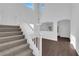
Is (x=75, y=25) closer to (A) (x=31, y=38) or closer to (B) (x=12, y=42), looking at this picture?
(A) (x=31, y=38)

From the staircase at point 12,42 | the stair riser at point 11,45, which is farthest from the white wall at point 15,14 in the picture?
the stair riser at point 11,45

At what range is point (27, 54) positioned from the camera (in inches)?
55.4

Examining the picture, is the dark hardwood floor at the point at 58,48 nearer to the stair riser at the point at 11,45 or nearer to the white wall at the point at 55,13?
the white wall at the point at 55,13

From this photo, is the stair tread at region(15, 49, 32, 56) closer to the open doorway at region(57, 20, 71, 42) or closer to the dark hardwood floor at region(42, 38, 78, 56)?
the dark hardwood floor at region(42, 38, 78, 56)

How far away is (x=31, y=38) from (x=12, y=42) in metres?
0.23

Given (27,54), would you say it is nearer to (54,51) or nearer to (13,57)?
(13,57)

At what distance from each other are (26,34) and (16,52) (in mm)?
242

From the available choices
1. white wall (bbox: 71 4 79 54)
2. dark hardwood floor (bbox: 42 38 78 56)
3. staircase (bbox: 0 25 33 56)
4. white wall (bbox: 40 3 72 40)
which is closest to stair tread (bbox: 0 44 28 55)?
staircase (bbox: 0 25 33 56)

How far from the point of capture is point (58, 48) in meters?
1.42

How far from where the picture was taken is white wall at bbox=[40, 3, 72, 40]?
4.56ft

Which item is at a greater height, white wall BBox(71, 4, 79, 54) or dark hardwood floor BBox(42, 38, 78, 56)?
white wall BBox(71, 4, 79, 54)


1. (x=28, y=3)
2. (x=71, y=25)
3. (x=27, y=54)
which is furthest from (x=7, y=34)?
(x=71, y=25)

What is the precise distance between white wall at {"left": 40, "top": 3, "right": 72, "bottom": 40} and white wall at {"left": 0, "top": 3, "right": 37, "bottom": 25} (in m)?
0.16

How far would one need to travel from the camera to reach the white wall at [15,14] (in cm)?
140
